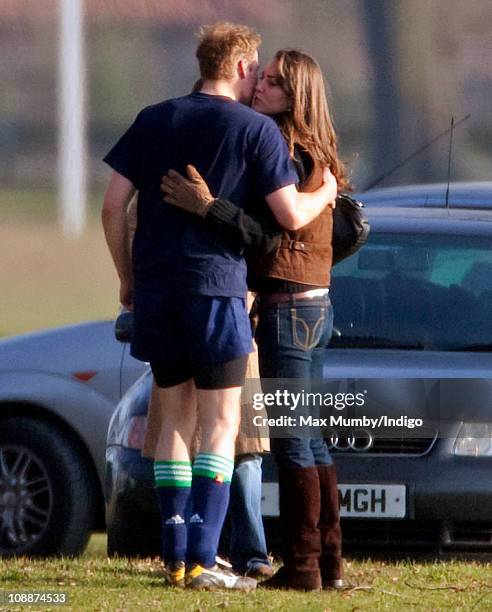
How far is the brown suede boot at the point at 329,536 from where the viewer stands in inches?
199

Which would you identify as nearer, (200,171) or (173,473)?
(200,171)

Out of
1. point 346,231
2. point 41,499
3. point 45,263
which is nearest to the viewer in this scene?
point 346,231

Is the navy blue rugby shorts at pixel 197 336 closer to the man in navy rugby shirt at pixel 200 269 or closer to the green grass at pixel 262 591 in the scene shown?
the man in navy rugby shirt at pixel 200 269

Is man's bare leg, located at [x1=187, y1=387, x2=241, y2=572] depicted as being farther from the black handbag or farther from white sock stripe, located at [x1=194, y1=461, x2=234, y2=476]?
the black handbag

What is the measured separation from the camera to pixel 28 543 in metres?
6.61

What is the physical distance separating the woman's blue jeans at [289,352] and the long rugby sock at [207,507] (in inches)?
6.2

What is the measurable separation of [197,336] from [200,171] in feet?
1.36

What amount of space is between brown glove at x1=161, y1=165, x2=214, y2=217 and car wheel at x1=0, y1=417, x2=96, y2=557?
195 cm

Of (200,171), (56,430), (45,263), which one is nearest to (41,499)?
(56,430)

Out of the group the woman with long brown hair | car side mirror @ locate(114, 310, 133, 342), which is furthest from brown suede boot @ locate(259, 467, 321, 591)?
car side mirror @ locate(114, 310, 133, 342)

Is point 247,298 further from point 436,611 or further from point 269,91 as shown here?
point 436,611

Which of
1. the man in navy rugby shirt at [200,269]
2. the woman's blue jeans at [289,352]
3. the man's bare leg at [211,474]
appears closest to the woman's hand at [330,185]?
the man in navy rugby shirt at [200,269]

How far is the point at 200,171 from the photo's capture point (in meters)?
4.98

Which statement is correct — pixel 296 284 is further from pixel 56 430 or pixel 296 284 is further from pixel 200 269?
pixel 56 430
